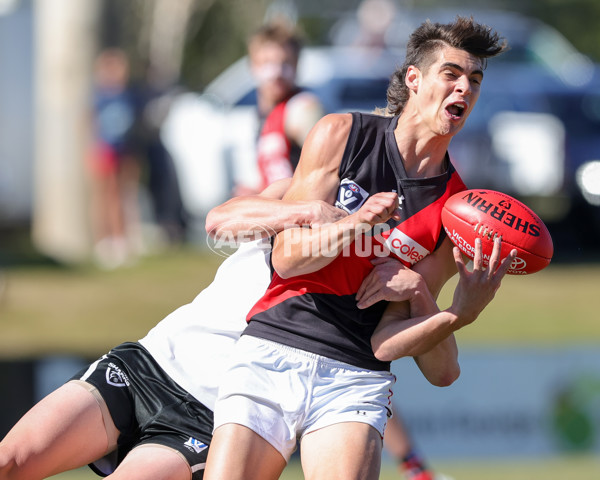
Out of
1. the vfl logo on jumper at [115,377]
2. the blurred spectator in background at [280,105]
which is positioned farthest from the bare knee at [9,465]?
the blurred spectator in background at [280,105]

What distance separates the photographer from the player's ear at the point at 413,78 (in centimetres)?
352

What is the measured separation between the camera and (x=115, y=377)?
3.67 meters

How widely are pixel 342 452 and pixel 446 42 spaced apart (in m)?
1.40

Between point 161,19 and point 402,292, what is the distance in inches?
782

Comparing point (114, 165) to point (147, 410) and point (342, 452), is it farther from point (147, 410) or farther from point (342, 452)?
point (342, 452)

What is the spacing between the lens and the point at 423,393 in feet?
22.6

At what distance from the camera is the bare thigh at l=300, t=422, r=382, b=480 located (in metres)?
3.18

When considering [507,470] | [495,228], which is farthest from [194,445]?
[507,470]

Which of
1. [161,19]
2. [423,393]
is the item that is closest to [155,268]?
[423,393]

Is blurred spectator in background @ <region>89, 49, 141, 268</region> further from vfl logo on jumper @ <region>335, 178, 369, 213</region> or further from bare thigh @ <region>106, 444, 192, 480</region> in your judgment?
vfl logo on jumper @ <region>335, 178, 369, 213</region>

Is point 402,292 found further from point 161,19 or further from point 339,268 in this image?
point 161,19

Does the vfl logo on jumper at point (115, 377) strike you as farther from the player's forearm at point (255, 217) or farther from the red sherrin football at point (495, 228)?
the red sherrin football at point (495, 228)

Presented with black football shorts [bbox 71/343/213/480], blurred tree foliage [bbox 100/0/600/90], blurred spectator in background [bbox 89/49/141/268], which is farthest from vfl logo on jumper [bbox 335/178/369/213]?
blurred tree foliage [bbox 100/0/600/90]

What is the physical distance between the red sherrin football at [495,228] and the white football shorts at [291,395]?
0.58 meters
